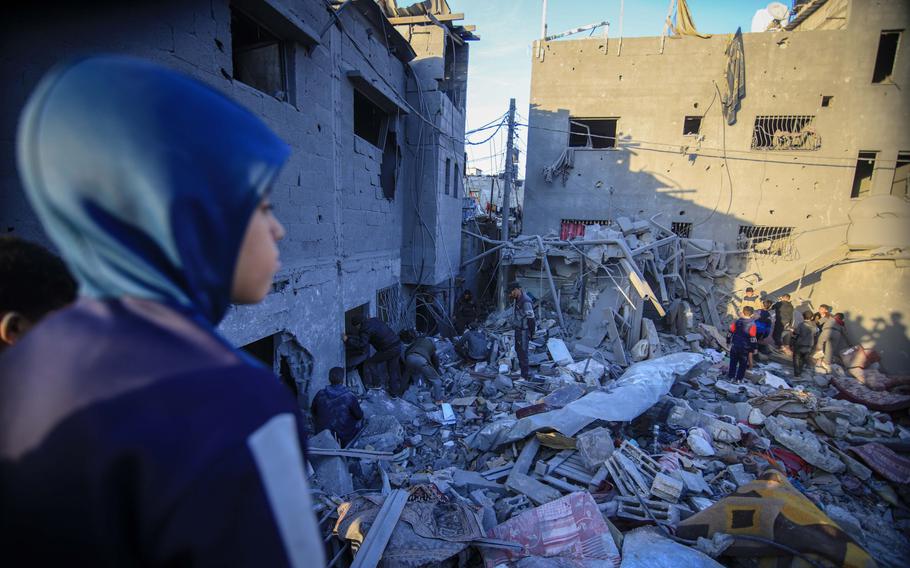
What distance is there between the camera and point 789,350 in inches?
398

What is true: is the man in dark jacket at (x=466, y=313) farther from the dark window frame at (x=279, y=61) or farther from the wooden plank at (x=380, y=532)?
the wooden plank at (x=380, y=532)

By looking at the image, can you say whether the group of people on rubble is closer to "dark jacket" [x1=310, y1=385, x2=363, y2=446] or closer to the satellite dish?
"dark jacket" [x1=310, y1=385, x2=363, y2=446]

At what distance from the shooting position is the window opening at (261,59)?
4918mm

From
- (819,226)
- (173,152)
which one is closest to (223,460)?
(173,152)

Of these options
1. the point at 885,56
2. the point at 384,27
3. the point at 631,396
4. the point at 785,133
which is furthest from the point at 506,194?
the point at 885,56

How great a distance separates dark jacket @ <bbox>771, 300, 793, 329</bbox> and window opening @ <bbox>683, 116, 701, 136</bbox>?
7.68 m

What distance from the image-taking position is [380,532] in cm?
297

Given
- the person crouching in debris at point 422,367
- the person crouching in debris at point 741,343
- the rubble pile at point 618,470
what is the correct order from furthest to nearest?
the person crouching in debris at point 741,343
the person crouching in debris at point 422,367
the rubble pile at point 618,470

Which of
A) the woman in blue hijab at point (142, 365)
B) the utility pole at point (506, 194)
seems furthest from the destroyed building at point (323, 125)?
the woman in blue hijab at point (142, 365)

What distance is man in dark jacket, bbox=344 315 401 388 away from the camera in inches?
264

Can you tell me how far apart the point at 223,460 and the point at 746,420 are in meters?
7.45

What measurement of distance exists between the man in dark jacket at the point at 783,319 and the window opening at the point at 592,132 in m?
8.13

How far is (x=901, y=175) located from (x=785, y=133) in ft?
13.8

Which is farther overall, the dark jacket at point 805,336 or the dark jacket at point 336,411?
the dark jacket at point 805,336
